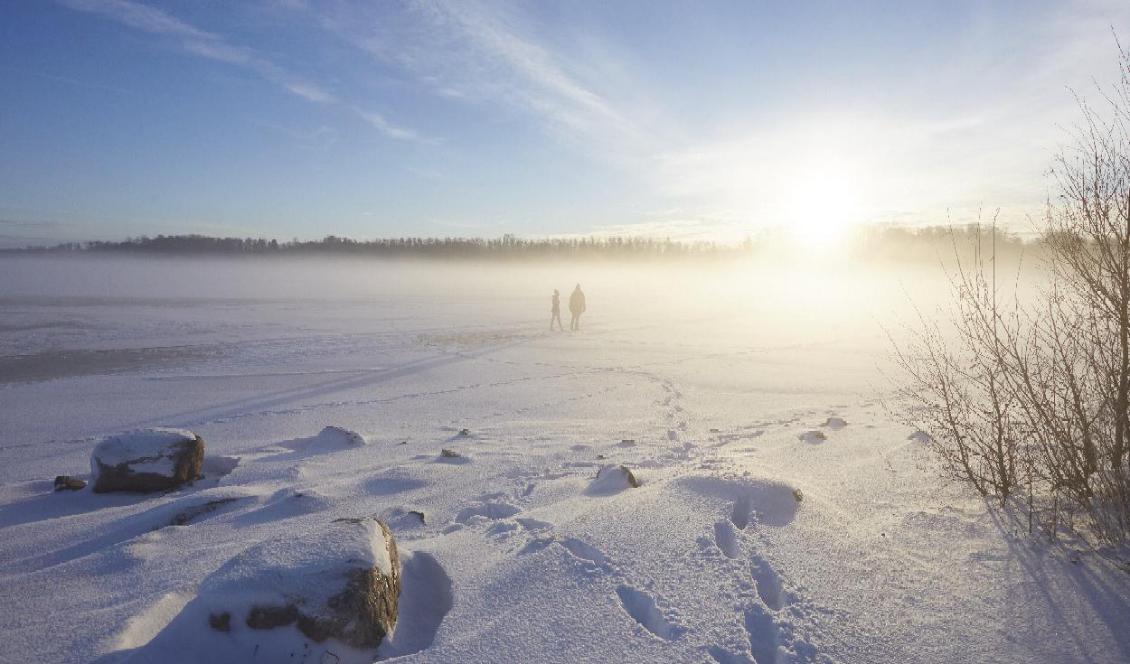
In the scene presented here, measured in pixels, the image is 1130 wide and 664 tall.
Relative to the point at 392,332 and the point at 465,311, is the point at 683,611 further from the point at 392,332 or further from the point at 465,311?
the point at 465,311

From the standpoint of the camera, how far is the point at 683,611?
10.8ft

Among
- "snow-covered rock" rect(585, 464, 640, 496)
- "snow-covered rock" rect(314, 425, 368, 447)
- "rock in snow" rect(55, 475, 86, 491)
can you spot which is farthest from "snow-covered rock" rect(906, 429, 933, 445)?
"rock in snow" rect(55, 475, 86, 491)

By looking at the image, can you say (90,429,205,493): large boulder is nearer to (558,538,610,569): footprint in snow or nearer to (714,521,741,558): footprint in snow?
(558,538,610,569): footprint in snow

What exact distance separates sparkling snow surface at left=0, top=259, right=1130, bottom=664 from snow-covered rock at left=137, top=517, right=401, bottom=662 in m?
0.07

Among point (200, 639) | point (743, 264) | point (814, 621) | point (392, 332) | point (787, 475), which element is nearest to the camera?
point (200, 639)

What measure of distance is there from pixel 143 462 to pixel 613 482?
4789mm

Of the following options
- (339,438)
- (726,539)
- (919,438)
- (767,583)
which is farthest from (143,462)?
(919,438)

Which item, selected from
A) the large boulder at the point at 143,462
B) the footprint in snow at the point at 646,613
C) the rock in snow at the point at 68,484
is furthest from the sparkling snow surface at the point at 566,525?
the rock in snow at the point at 68,484

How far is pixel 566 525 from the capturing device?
4387 mm

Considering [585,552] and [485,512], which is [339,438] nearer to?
[485,512]

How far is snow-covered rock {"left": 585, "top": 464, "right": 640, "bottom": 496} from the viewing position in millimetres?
5297

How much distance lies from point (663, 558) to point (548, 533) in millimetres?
902

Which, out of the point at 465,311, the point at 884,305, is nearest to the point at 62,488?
the point at 465,311

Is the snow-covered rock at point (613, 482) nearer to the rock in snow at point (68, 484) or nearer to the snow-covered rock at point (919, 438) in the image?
the snow-covered rock at point (919, 438)
